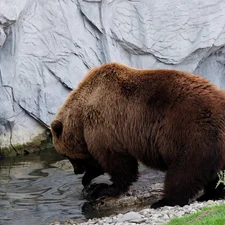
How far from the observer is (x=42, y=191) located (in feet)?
35.0

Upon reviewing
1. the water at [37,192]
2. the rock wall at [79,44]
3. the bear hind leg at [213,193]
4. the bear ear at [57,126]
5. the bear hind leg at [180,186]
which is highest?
the rock wall at [79,44]

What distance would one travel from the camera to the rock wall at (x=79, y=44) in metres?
13.6

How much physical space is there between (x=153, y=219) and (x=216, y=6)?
1013cm

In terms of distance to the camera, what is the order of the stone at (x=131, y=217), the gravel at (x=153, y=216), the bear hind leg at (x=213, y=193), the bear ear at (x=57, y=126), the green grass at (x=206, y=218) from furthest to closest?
the bear ear at (x=57, y=126) < the bear hind leg at (x=213, y=193) < the stone at (x=131, y=217) < the gravel at (x=153, y=216) < the green grass at (x=206, y=218)

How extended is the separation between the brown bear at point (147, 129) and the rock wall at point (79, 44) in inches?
143

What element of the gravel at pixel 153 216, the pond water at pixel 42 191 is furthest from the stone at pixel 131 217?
the pond water at pixel 42 191

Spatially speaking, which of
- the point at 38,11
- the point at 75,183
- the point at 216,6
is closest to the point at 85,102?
the point at 75,183

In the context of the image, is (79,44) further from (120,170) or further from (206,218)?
(206,218)

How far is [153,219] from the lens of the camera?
25.0ft

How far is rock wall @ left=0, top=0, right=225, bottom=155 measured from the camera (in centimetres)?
1357

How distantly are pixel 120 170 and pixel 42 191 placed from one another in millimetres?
1843

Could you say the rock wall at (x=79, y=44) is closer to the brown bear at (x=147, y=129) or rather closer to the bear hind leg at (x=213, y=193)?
the brown bear at (x=147, y=129)

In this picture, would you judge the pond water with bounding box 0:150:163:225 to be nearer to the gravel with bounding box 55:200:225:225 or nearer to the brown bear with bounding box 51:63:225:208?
the brown bear with bounding box 51:63:225:208

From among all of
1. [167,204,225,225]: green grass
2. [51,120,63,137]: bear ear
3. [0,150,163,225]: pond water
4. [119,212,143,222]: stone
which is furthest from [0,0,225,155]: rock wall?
[167,204,225,225]: green grass
